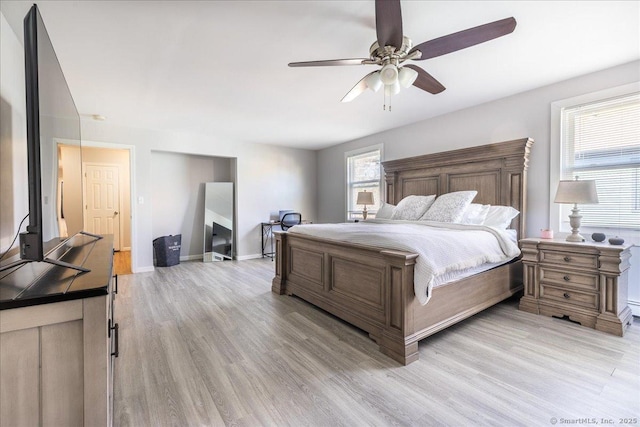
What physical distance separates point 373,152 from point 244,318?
12.2ft

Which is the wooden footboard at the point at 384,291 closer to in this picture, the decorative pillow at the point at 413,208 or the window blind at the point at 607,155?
the window blind at the point at 607,155

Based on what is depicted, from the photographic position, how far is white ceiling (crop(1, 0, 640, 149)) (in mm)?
1892

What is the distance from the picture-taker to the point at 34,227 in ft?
3.32

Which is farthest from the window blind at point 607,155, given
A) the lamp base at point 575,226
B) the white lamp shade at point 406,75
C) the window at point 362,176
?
the window at point 362,176

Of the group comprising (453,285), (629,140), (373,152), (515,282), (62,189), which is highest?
(373,152)

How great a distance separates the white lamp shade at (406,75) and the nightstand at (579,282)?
204 cm

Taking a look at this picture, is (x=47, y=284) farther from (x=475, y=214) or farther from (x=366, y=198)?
(x=366, y=198)

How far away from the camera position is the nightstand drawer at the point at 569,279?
248cm

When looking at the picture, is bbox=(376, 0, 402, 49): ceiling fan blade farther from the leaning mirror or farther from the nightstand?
the leaning mirror

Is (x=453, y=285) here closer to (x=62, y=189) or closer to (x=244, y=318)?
(x=244, y=318)

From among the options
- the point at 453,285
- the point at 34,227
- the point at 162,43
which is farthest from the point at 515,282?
the point at 162,43

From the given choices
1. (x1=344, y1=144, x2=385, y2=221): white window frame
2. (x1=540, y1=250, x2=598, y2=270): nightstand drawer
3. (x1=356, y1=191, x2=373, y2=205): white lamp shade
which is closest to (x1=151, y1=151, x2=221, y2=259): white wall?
(x1=344, y1=144, x2=385, y2=221): white window frame

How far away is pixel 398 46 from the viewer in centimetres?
187

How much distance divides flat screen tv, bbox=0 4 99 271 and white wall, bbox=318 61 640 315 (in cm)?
343
